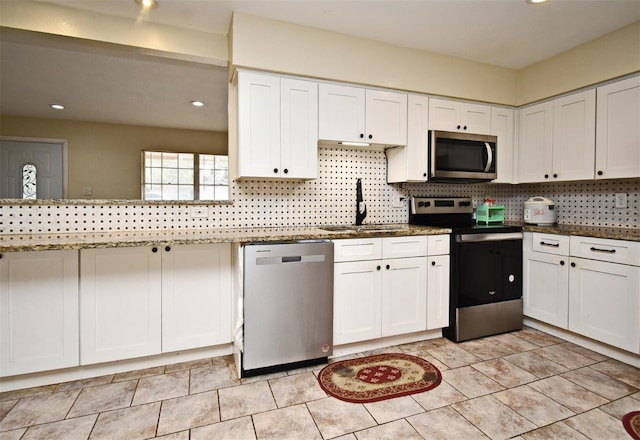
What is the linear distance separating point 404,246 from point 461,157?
113 centimetres

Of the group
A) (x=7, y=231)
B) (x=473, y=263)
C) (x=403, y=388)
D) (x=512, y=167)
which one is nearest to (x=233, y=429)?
(x=403, y=388)

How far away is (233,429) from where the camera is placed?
64.7 inches

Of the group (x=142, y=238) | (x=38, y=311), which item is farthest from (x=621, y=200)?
(x=38, y=311)

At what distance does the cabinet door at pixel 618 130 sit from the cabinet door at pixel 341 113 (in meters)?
1.92

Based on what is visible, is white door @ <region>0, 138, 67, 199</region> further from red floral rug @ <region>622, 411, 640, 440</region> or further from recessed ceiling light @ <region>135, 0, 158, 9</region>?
red floral rug @ <region>622, 411, 640, 440</region>

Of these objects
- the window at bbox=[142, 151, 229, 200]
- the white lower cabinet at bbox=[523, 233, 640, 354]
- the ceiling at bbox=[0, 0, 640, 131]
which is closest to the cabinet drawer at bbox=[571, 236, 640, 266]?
the white lower cabinet at bbox=[523, 233, 640, 354]

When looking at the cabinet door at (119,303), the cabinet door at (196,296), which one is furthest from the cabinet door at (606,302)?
the cabinet door at (119,303)

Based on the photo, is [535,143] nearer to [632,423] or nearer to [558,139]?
[558,139]

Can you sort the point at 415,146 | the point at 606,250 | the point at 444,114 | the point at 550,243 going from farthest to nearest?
the point at 444,114
the point at 415,146
the point at 550,243
the point at 606,250

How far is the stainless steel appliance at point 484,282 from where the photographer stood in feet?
8.86

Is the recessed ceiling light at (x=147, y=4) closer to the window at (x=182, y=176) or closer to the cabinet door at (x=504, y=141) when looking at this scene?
the cabinet door at (x=504, y=141)

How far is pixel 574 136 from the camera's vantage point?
2877 mm

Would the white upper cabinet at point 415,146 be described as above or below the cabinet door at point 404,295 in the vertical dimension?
above

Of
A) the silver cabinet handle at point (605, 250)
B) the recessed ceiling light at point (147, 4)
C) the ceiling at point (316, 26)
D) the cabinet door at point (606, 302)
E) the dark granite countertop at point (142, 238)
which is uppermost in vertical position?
the ceiling at point (316, 26)
